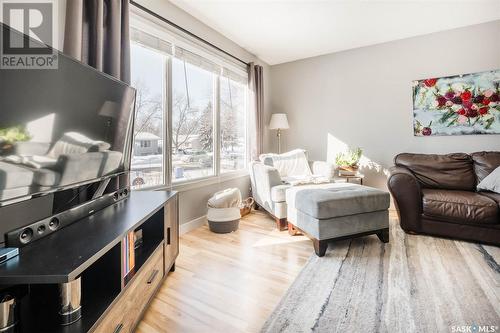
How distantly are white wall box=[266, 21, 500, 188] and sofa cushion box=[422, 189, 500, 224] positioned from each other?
1064 mm

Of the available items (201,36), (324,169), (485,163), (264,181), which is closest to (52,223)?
(264,181)

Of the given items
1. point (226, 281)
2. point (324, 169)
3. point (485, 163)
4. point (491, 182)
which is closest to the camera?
point (226, 281)

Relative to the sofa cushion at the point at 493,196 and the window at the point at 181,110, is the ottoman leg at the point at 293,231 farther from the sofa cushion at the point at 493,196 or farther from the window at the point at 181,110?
the sofa cushion at the point at 493,196

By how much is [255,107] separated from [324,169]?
135cm

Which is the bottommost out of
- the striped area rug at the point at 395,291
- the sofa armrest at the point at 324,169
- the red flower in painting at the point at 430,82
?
the striped area rug at the point at 395,291

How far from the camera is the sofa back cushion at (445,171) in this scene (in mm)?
2727

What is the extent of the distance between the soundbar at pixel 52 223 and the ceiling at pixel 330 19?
2.07m

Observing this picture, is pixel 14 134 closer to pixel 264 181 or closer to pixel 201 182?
pixel 201 182

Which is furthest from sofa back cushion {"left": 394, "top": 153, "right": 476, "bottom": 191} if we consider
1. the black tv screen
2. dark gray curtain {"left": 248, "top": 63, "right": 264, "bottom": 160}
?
the black tv screen

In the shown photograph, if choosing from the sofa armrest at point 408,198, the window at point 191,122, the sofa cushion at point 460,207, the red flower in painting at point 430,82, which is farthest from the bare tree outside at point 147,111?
the red flower in painting at point 430,82

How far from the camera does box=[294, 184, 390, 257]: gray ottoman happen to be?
2045 millimetres

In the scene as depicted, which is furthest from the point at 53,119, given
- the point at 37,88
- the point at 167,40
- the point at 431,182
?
the point at 431,182

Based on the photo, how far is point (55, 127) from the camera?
108 centimetres

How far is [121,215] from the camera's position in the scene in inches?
53.1
